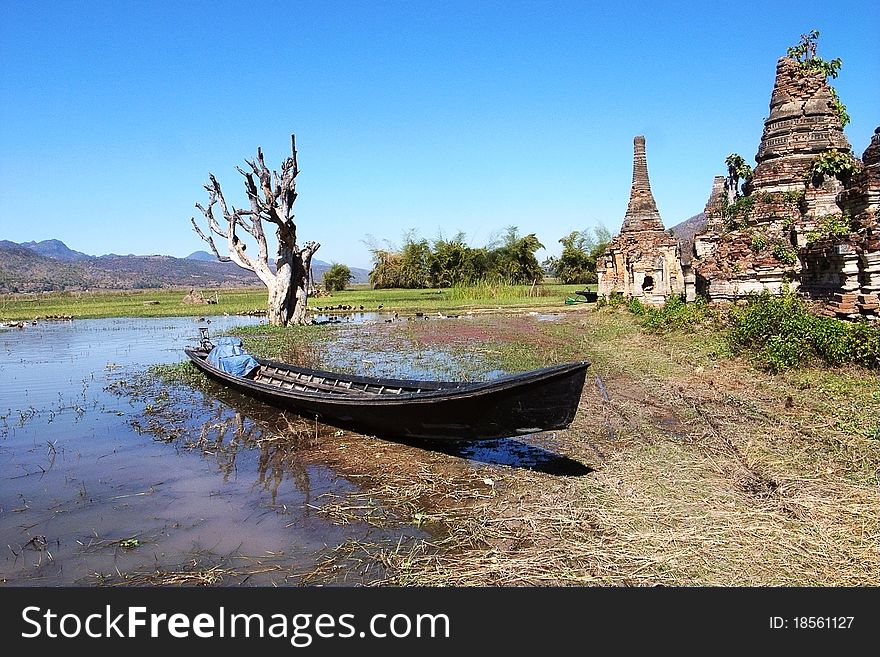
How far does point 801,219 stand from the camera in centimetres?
1384

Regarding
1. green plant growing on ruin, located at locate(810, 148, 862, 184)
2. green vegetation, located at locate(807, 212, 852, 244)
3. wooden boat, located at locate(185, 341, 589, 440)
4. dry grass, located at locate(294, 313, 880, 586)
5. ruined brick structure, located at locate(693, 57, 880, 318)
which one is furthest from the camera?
green plant growing on ruin, located at locate(810, 148, 862, 184)

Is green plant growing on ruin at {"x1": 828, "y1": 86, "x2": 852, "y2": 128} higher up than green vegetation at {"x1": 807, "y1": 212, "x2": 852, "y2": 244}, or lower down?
higher up

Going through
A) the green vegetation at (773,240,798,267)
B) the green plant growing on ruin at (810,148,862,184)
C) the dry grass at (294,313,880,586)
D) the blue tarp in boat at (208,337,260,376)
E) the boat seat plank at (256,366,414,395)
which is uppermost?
the green plant growing on ruin at (810,148,862,184)

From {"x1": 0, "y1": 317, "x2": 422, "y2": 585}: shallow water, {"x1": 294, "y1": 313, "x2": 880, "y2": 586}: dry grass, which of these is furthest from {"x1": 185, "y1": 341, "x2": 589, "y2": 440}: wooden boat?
{"x1": 0, "y1": 317, "x2": 422, "y2": 585}: shallow water

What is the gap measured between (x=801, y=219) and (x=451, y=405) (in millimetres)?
11604

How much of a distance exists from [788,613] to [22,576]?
4.74 metres

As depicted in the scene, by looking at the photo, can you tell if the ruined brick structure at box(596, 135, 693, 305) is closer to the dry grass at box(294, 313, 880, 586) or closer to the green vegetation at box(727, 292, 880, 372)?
the green vegetation at box(727, 292, 880, 372)

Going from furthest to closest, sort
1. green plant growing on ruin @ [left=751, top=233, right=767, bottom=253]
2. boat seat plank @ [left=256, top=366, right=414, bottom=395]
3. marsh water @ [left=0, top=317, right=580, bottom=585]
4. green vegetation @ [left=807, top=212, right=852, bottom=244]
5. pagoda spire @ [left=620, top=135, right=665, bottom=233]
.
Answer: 1. pagoda spire @ [left=620, top=135, right=665, bottom=233]
2. green plant growing on ruin @ [left=751, top=233, right=767, bottom=253]
3. green vegetation @ [left=807, top=212, right=852, bottom=244]
4. boat seat plank @ [left=256, top=366, right=414, bottom=395]
5. marsh water @ [left=0, top=317, right=580, bottom=585]

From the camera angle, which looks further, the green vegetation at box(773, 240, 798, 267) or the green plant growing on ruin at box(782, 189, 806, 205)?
the green plant growing on ruin at box(782, 189, 806, 205)

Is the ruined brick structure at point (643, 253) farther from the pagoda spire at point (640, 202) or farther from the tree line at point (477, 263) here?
the tree line at point (477, 263)

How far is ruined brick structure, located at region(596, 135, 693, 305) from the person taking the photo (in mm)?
22375

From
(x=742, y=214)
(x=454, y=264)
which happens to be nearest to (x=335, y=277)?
(x=454, y=264)

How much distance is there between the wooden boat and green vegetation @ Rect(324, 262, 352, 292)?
132 ft

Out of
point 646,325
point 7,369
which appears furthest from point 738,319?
point 7,369
